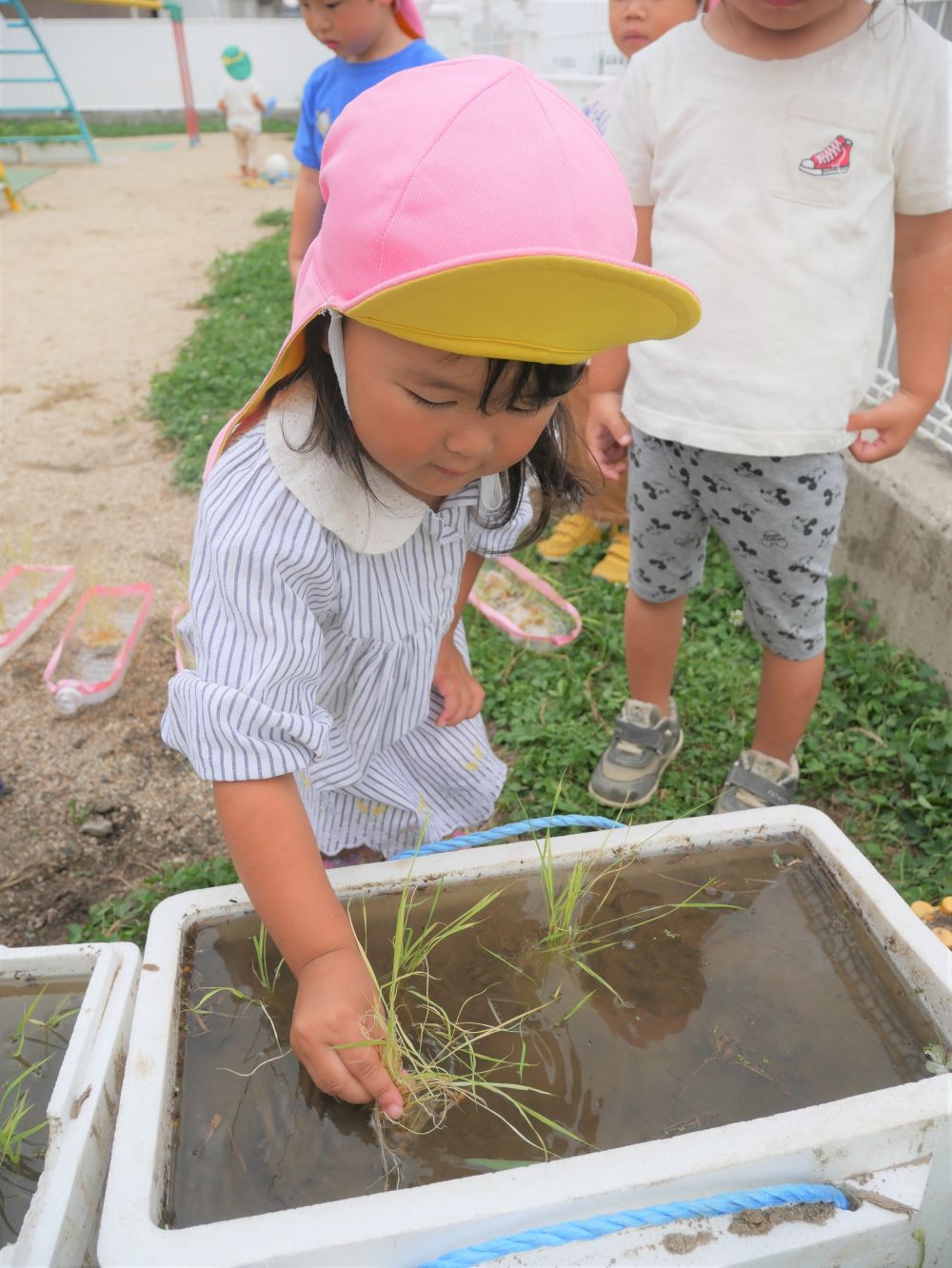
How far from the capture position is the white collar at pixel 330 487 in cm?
125

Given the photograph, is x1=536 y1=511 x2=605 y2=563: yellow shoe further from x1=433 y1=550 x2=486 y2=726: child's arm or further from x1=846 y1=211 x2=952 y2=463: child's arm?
x1=433 y1=550 x2=486 y2=726: child's arm

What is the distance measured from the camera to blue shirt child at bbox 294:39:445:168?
3.35 m

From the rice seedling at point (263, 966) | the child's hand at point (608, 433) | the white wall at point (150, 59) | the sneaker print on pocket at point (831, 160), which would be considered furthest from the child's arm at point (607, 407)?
the white wall at point (150, 59)

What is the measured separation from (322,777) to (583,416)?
233 cm

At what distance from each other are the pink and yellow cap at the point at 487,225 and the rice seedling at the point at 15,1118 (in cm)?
99

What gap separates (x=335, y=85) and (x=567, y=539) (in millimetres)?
1818

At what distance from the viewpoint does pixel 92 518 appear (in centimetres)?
417

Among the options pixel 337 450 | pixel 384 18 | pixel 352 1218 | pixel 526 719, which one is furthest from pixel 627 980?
pixel 384 18

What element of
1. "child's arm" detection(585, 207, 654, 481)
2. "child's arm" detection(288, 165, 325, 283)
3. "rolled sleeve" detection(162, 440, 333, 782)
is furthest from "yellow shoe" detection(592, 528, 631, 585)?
"rolled sleeve" detection(162, 440, 333, 782)

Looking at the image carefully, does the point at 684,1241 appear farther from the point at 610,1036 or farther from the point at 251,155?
the point at 251,155

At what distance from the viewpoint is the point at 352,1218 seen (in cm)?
93

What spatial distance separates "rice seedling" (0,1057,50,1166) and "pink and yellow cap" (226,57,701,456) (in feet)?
3.24

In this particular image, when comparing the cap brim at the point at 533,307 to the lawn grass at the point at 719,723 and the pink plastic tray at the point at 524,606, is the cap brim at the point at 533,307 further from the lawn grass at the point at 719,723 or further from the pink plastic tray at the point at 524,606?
the pink plastic tray at the point at 524,606

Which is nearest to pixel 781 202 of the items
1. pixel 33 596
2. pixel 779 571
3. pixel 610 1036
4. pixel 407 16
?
pixel 779 571
